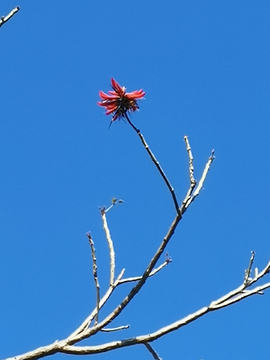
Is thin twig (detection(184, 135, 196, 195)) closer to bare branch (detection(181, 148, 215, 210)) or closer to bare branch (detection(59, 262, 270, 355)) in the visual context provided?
bare branch (detection(181, 148, 215, 210))

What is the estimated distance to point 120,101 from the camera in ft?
13.2

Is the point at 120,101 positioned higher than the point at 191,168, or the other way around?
the point at 120,101

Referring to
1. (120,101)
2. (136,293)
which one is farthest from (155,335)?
(120,101)

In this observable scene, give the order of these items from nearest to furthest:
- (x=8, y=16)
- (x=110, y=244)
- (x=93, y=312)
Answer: (x=8, y=16) < (x=93, y=312) < (x=110, y=244)

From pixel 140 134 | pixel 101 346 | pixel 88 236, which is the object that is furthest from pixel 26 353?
pixel 140 134

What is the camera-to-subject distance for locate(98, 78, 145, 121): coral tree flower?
3994mm

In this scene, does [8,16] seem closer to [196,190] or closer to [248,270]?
[196,190]

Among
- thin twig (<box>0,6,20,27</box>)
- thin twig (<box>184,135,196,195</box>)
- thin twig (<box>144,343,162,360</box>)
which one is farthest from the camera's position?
thin twig (<box>184,135,196,195</box>)

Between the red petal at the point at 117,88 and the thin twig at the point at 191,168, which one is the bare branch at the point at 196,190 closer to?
the thin twig at the point at 191,168

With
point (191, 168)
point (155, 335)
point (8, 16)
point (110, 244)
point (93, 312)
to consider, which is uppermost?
point (8, 16)

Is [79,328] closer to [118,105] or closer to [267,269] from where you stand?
[267,269]

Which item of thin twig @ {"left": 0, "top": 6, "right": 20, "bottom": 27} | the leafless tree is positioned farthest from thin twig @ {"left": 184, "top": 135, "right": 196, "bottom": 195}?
thin twig @ {"left": 0, "top": 6, "right": 20, "bottom": 27}

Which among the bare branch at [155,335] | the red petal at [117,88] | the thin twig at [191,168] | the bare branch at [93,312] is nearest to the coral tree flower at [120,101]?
the red petal at [117,88]

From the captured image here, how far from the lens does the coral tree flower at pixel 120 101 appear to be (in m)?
3.99
